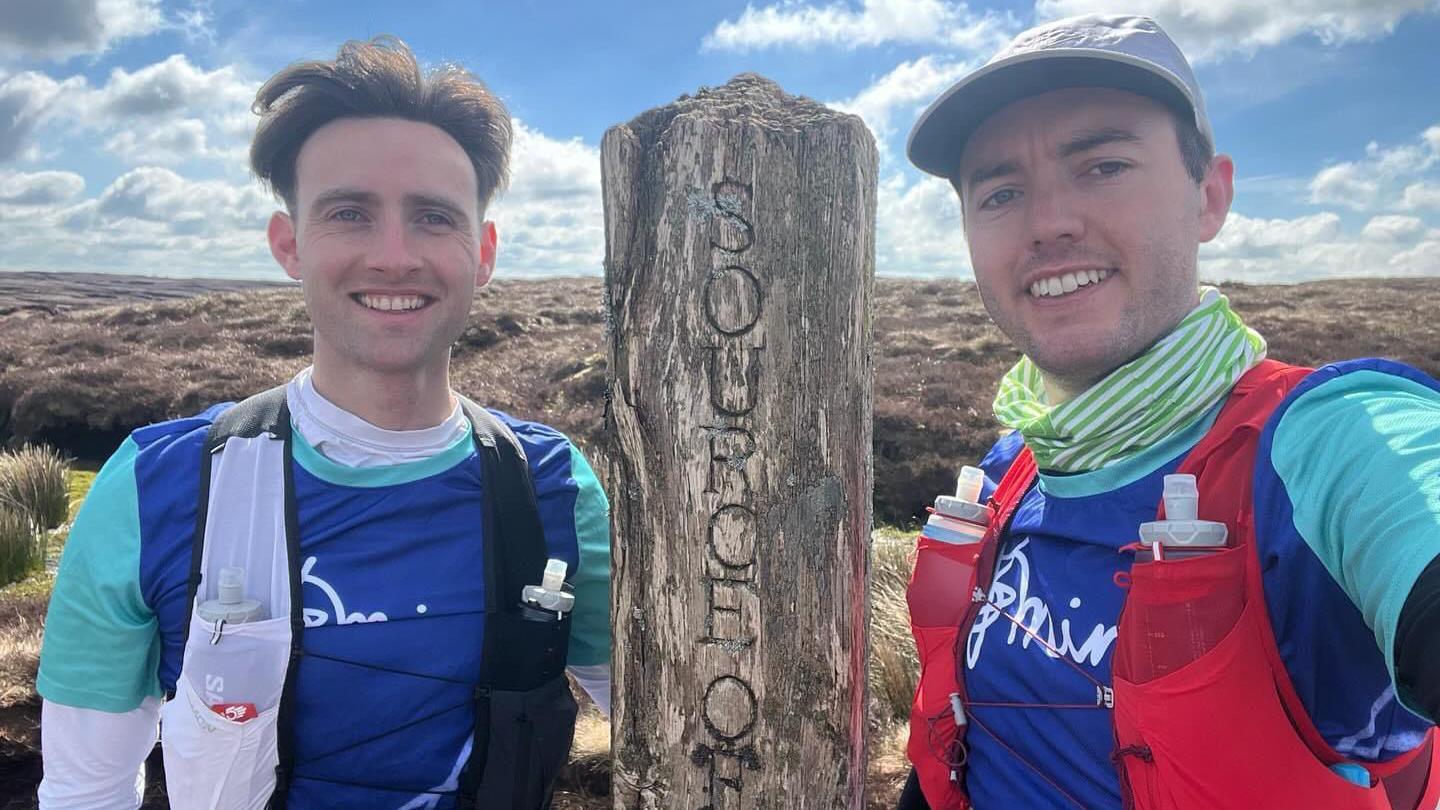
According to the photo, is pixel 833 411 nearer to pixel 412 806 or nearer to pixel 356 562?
pixel 356 562

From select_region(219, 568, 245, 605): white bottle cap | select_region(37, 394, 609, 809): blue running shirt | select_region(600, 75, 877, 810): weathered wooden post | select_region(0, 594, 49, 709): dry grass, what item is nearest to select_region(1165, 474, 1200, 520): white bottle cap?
select_region(600, 75, 877, 810): weathered wooden post

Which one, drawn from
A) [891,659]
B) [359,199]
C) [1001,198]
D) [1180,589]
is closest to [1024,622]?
[1180,589]

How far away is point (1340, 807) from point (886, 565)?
527 centimetres

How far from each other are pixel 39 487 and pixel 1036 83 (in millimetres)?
10974

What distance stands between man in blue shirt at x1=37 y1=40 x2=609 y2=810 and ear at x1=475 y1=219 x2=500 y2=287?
0.20 meters

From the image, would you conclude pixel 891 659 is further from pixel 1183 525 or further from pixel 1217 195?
pixel 1183 525

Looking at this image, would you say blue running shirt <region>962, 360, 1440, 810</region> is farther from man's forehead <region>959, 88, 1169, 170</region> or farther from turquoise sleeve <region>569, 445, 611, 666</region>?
turquoise sleeve <region>569, 445, 611, 666</region>

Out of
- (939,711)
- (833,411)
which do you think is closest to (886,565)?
(939,711)

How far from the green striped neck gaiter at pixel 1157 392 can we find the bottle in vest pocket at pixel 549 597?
4.08 feet

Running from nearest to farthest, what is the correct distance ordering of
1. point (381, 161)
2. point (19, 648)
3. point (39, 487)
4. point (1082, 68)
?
point (1082, 68) < point (381, 161) < point (19, 648) < point (39, 487)

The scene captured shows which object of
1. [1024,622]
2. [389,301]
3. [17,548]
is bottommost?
[17,548]

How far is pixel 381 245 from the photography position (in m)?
2.26

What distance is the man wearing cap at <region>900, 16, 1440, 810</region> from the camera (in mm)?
1382

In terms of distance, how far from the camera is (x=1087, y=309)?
184cm
